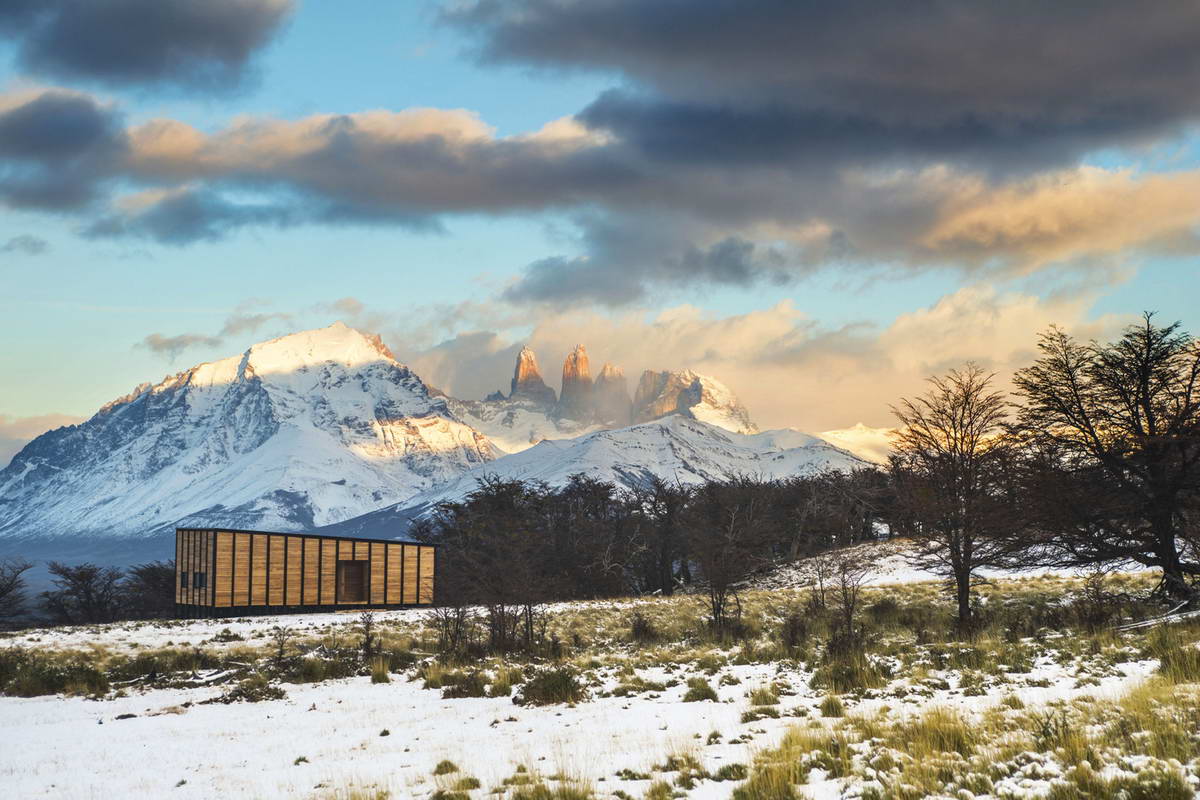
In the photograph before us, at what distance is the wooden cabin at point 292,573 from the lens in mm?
50562

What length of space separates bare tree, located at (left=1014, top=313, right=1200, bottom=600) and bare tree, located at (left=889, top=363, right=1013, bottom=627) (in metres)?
1.06

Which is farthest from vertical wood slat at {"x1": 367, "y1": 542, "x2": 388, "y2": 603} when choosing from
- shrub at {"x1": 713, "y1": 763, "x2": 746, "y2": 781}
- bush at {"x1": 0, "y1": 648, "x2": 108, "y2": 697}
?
shrub at {"x1": 713, "y1": 763, "x2": 746, "y2": 781}

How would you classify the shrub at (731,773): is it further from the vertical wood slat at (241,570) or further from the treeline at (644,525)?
the treeline at (644,525)

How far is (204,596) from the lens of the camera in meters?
50.9

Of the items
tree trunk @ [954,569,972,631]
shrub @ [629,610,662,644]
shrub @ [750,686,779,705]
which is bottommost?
shrub @ [629,610,662,644]

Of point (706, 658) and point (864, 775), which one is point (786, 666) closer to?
point (706, 658)

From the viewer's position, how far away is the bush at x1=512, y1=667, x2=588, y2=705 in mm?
17906

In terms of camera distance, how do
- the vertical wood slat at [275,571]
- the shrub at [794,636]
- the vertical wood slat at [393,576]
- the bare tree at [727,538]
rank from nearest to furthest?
the shrub at [794,636] → the bare tree at [727,538] → the vertical wood slat at [275,571] → the vertical wood slat at [393,576]

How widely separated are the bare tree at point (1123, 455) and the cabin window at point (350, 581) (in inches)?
1696

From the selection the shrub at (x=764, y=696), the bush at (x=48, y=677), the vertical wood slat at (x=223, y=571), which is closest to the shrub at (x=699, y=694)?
the shrub at (x=764, y=696)

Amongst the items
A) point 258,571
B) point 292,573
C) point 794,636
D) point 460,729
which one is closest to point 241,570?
point 258,571

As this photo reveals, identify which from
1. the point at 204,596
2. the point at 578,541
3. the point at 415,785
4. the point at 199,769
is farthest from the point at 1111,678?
the point at 578,541

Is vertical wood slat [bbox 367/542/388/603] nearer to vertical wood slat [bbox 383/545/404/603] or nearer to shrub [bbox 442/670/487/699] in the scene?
vertical wood slat [bbox 383/545/404/603]

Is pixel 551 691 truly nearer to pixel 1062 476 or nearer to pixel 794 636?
pixel 794 636
